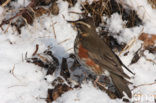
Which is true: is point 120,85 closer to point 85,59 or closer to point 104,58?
point 104,58

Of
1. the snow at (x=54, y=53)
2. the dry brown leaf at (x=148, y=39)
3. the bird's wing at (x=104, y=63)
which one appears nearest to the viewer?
the snow at (x=54, y=53)

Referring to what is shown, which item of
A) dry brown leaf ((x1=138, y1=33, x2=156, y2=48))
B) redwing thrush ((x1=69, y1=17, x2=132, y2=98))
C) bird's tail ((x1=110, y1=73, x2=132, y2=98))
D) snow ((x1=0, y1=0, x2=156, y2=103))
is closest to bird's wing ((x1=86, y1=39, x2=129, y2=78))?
redwing thrush ((x1=69, y1=17, x2=132, y2=98))

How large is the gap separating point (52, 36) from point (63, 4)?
608 millimetres

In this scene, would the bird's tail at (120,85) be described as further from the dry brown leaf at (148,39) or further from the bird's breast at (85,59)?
the dry brown leaf at (148,39)

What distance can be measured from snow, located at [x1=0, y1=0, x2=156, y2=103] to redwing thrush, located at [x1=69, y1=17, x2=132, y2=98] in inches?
9.8

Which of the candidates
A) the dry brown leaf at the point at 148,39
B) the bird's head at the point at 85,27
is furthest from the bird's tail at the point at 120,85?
the dry brown leaf at the point at 148,39

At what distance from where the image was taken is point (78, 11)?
4.75 meters

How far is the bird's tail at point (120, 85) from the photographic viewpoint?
12.4ft

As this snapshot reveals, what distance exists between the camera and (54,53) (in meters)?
4.37

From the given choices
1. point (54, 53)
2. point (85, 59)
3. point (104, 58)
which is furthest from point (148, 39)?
point (54, 53)

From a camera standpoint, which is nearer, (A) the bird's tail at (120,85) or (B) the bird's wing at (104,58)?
(A) the bird's tail at (120,85)

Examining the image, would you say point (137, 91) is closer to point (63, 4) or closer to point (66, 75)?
point (66, 75)

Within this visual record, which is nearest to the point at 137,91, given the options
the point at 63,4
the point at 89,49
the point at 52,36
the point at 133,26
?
the point at 89,49

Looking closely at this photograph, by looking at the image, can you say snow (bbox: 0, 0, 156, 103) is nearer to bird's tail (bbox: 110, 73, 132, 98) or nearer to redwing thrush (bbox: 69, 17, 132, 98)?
bird's tail (bbox: 110, 73, 132, 98)
